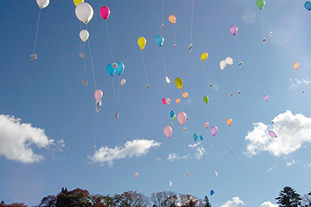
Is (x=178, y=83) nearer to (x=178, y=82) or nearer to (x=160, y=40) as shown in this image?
(x=178, y=82)

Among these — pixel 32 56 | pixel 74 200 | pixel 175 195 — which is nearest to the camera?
pixel 32 56

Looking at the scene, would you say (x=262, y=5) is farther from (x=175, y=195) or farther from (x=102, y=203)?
Result: (x=175, y=195)

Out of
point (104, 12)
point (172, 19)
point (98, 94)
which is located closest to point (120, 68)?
point (98, 94)

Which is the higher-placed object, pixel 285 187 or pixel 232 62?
pixel 232 62

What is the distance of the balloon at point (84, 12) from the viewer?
792cm

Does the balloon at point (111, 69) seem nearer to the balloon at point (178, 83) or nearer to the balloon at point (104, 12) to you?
the balloon at point (104, 12)

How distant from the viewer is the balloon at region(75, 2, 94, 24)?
792 cm

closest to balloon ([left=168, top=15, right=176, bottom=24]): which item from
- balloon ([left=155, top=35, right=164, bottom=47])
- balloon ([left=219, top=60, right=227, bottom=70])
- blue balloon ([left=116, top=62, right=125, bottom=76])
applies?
balloon ([left=155, top=35, right=164, bottom=47])

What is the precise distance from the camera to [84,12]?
7.98m

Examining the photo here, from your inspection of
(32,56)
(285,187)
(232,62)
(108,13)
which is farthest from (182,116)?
(285,187)

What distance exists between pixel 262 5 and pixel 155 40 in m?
5.27

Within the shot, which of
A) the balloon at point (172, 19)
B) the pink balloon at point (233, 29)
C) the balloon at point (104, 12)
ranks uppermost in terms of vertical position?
the balloon at point (172, 19)

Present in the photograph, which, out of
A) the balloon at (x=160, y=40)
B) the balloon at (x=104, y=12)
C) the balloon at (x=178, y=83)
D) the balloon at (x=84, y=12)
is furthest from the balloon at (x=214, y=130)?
the balloon at (x=84, y=12)

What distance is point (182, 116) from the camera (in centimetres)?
1196
